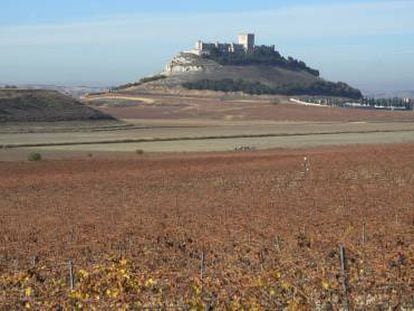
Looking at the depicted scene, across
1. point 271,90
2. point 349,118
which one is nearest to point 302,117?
point 349,118

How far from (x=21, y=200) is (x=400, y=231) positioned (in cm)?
1637

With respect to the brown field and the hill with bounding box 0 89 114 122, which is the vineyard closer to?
the hill with bounding box 0 89 114 122

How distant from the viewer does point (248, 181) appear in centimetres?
3275

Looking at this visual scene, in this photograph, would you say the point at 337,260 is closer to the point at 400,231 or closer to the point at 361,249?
the point at 361,249

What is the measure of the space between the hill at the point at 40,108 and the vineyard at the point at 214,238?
57290 mm

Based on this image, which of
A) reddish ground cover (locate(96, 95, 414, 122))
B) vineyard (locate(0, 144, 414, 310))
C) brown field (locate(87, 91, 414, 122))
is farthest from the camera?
brown field (locate(87, 91, 414, 122))

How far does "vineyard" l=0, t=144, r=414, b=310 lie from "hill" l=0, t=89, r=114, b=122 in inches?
2256

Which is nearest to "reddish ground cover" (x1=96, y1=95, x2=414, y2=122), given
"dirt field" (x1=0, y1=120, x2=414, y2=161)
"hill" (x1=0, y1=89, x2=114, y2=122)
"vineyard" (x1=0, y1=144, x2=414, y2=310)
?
"hill" (x1=0, y1=89, x2=114, y2=122)

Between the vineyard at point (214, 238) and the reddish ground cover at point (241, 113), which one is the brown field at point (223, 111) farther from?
the vineyard at point (214, 238)

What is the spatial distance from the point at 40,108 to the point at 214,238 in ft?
288

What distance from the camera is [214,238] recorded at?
16.4 m

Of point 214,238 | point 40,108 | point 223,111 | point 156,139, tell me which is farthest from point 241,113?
point 214,238

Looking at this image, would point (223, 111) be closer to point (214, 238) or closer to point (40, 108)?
point (40, 108)

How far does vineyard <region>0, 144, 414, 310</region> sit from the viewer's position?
916 cm
